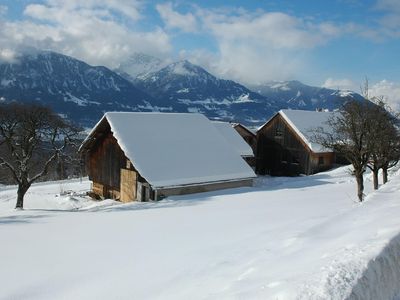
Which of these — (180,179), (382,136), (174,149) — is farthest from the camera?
(174,149)

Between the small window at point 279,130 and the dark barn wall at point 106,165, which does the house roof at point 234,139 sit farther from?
the dark barn wall at point 106,165

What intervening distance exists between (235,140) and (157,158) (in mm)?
18510

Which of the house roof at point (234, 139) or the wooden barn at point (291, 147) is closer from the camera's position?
the wooden barn at point (291, 147)

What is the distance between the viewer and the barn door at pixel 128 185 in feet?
87.4

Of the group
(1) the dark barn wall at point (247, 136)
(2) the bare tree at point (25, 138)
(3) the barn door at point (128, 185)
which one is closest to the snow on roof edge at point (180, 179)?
(3) the barn door at point (128, 185)

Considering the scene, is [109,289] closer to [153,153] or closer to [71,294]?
[71,294]

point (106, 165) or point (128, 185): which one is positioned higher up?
point (106, 165)

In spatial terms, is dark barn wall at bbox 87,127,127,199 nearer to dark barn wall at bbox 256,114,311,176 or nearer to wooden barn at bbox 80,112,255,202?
wooden barn at bbox 80,112,255,202

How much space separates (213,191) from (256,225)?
45.1 ft

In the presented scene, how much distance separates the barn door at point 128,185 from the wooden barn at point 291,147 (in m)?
20.4

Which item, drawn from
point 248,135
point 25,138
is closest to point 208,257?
point 25,138

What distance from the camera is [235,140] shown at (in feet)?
142

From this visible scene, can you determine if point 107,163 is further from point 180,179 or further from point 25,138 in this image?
point 180,179

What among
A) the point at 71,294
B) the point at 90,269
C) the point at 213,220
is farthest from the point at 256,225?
the point at 71,294
